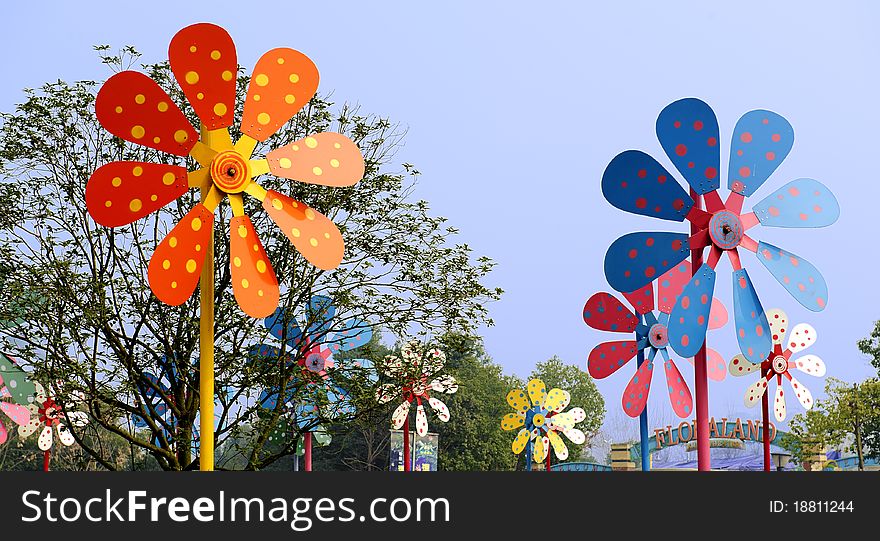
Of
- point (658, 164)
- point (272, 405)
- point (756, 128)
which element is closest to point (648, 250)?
point (658, 164)

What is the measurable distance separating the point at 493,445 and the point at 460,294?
68.9ft

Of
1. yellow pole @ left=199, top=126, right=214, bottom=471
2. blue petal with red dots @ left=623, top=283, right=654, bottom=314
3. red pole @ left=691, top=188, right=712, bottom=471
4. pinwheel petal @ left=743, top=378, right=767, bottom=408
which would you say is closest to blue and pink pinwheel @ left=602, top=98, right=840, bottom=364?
red pole @ left=691, top=188, right=712, bottom=471

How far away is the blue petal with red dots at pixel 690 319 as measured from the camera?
720cm

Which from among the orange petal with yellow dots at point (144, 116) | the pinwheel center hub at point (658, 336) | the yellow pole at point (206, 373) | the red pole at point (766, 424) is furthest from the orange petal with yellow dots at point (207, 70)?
the red pole at point (766, 424)

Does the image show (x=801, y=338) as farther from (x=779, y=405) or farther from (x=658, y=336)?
(x=658, y=336)

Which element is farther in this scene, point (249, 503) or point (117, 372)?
point (117, 372)

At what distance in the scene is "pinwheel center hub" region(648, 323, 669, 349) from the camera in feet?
40.1

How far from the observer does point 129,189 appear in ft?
19.8

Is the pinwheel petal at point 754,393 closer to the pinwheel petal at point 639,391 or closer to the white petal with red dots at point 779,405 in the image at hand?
the white petal with red dots at point 779,405

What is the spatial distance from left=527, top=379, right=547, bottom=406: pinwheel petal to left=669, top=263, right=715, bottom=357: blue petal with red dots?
1096 cm

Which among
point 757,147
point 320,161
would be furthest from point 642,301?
point 320,161

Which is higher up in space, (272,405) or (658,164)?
(658,164)

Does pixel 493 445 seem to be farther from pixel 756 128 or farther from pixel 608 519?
pixel 608 519

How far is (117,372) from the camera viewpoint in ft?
34.7
